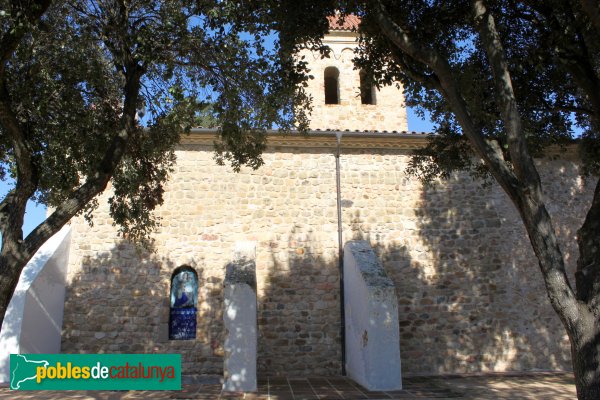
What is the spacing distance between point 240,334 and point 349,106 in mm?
8904

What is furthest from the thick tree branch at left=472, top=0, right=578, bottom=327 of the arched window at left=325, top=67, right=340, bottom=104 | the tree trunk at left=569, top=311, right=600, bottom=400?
the arched window at left=325, top=67, right=340, bottom=104

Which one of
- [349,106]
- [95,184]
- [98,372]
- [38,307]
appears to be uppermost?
[349,106]

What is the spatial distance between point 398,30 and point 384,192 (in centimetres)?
577

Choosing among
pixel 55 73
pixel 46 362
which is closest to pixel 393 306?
pixel 46 362

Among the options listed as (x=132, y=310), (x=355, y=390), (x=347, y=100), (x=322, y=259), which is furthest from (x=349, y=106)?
(x=355, y=390)

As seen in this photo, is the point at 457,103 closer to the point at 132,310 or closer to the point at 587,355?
the point at 587,355

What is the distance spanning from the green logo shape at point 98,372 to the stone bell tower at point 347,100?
343 inches

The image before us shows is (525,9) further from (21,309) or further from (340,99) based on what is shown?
(21,309)

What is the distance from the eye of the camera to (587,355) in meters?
3.93

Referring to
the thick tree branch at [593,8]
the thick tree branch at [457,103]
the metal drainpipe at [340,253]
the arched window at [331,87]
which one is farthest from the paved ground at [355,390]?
the arched window at [331,87]

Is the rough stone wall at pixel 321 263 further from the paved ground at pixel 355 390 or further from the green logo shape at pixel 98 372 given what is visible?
the green logo shape at pixel 98 372

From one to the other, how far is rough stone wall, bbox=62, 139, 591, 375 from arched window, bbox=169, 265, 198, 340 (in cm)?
Answer: 17

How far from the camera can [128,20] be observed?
616cm

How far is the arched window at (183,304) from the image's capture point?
9.50 metres
